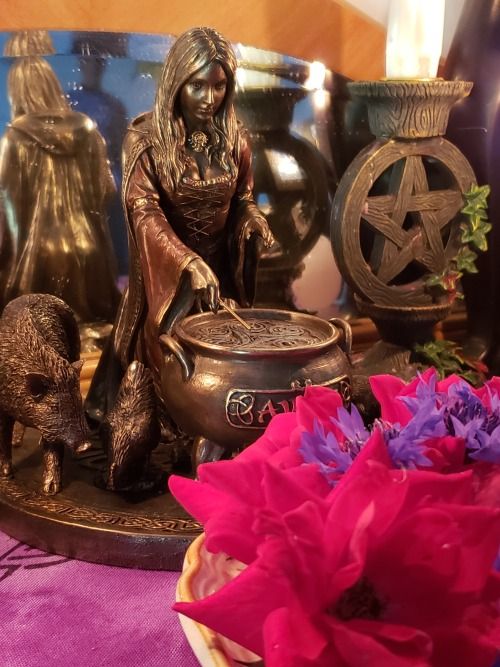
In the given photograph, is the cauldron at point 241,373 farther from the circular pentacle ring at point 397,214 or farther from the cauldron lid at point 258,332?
the circular pentacle ring at point 397,214

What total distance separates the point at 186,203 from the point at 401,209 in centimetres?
51

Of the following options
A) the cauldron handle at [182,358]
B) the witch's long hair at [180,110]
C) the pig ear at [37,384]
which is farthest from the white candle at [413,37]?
the pig ear at [37,384]

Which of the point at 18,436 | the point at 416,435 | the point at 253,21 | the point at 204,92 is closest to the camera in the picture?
the point at 416,435

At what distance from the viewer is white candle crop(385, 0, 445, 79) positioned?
5.19ft

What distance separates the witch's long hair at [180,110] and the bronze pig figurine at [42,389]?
326 mm

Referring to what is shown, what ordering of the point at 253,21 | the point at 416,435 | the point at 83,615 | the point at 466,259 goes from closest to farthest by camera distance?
1. the point at 416,435
2. the point at 83,615
3. the point at 466,259
4. the point at 253,21

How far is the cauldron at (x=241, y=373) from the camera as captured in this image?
1.03m

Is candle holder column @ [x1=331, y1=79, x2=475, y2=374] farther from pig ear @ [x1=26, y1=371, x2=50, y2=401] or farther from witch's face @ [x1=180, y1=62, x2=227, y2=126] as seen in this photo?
pig ear @ [x1=26, y1=371, x2=50, y2=401]

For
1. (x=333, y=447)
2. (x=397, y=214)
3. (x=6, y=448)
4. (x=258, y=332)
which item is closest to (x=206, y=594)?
(x=333, y=447)

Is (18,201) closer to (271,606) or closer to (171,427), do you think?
(171,427)

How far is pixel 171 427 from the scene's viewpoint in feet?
4.56

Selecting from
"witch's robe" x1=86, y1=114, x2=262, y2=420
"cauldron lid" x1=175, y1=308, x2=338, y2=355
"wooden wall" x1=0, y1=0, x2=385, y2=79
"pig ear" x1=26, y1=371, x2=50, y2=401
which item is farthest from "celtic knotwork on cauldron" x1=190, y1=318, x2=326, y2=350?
"wooden wall" x1=0, y1=0, x2=385, y2=79

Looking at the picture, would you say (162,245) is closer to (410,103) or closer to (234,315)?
(234,315)

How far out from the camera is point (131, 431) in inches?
46.4
